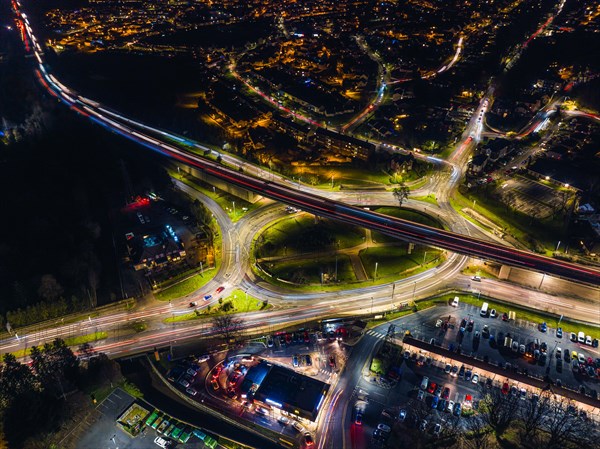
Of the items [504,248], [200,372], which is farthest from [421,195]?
[200,372]

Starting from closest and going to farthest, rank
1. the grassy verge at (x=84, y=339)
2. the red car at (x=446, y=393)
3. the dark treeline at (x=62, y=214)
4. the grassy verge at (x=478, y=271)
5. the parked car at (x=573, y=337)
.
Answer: the red car at (x=446, y=393) → the parked car at (x=573, y=337) → the grassy verge at (x=84, y=339) → the dark treeline at (x=62, y=214) → the grassy verge at (x=478, y=271)

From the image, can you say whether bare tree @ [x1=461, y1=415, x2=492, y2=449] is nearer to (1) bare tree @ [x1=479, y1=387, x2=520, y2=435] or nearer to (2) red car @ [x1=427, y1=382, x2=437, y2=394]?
(1) bare tree @ [x1=479, y1=387, x2=520, y2=435]

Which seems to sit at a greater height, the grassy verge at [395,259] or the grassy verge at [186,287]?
the grassy verge at [395,259]

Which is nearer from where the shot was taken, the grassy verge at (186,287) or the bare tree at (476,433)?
the bare tree at (476,433)

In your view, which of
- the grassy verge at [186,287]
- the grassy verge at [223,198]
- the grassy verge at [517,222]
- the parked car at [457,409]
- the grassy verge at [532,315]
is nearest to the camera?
the parked car at [457,409]

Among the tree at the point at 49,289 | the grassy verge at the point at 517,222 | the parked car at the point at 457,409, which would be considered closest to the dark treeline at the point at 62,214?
the tree at the point at 49,289

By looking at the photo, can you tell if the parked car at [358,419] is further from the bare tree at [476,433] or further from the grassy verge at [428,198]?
the grassy verge at [428,198]

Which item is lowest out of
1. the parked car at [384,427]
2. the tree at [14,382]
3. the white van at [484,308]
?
the tree at [14,382]
